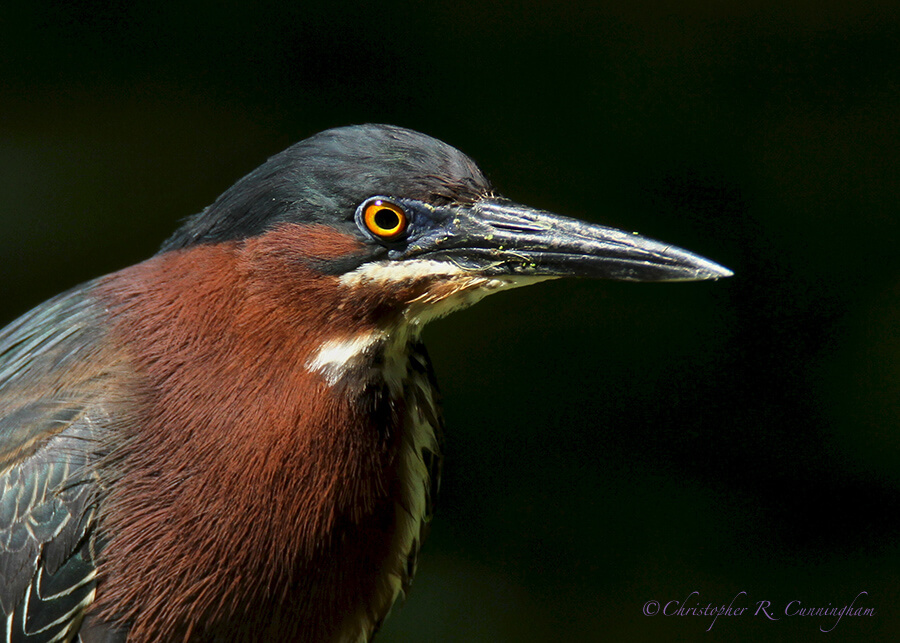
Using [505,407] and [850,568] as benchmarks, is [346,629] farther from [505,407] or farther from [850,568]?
[850,568]

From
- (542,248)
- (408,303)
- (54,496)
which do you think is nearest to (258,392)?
(408,303)

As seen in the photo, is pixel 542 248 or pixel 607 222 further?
pixel 607 222

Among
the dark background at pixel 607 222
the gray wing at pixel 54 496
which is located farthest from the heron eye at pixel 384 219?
the dark background at pixel 607 222

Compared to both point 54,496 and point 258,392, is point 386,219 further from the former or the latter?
point 54,496

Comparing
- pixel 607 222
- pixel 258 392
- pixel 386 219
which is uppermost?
pixel 386 219

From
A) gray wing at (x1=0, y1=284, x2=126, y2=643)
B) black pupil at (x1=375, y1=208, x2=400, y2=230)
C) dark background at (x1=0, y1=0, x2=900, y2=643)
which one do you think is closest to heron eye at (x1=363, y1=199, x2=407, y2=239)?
black pupil at (x1=375, y1=208, x2=400, y2=230)

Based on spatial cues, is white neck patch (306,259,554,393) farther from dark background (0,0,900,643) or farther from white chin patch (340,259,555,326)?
dark background (0,0,900,643)
